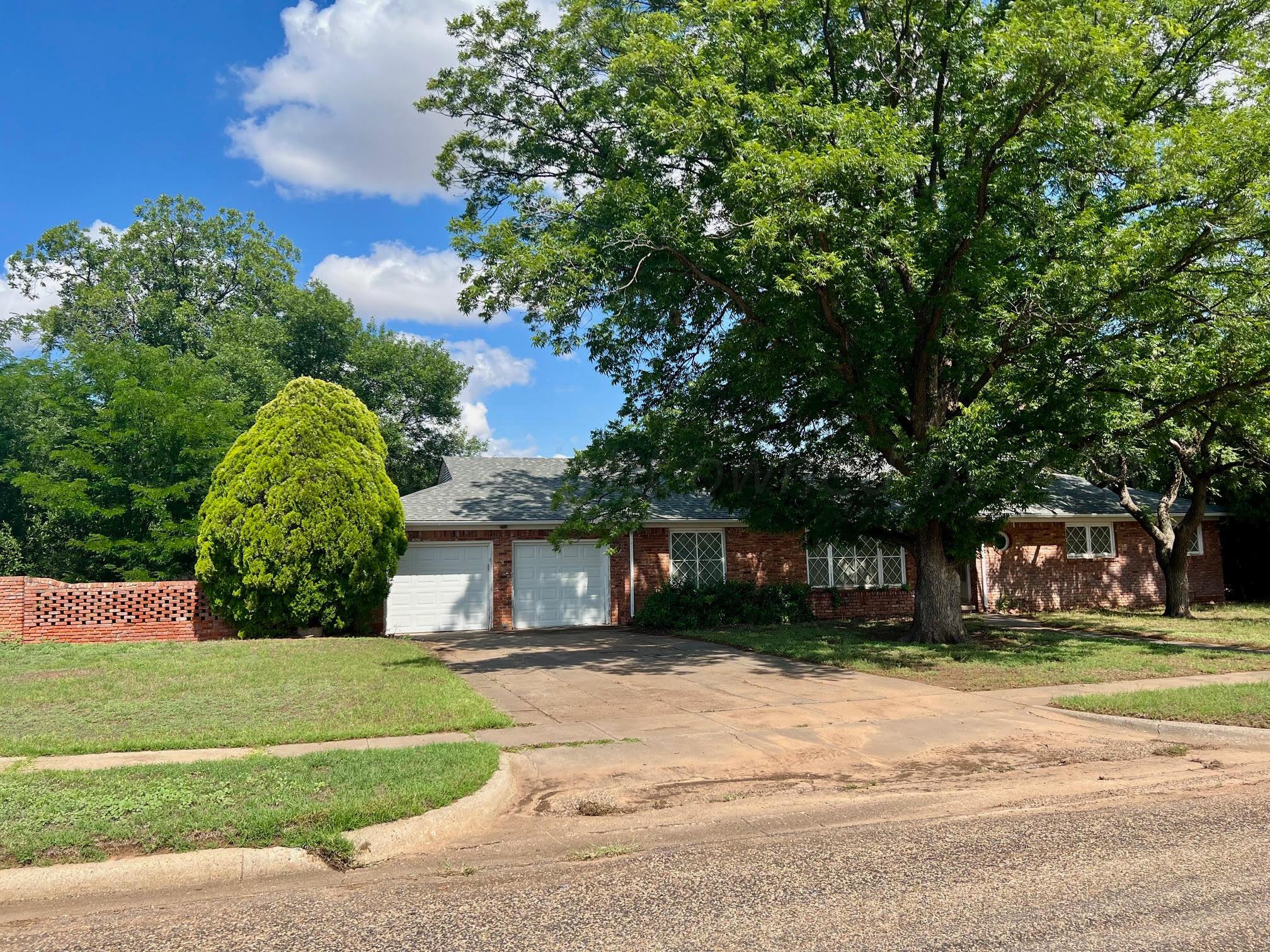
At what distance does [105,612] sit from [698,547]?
1230cm

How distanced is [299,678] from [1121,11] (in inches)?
535

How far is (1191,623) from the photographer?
61.2 feet

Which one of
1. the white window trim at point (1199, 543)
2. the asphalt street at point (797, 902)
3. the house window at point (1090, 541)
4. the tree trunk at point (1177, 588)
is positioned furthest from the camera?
the white window trim at point (1199, 543)

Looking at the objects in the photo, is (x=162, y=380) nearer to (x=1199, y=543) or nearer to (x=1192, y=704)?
(x=1192, y=704)

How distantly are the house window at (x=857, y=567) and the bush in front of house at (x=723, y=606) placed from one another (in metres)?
1.09

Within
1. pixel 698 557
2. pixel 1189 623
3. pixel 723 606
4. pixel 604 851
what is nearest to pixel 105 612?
pixel 698 557

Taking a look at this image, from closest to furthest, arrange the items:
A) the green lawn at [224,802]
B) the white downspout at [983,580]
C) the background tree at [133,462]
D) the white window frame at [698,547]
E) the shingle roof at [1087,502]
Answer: the green lawn at [224,802] < the white window frame at [698,547] < the background tree at [133,462] < the white downspout at [983,580] < the shingle roof at [1087,502]

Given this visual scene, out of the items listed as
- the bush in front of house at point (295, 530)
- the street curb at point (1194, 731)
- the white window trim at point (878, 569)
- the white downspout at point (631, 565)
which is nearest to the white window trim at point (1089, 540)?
the white window trim at point (878, 569)

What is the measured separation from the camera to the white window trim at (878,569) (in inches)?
842

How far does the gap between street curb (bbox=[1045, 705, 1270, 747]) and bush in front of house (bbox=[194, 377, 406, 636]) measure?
12704mm

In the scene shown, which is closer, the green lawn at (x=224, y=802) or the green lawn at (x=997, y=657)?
the green lawn at (x=224, y=802)

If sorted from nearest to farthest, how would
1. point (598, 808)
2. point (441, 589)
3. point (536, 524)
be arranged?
1. point (598, 808)
2. point (441, 589)
3. point (536, 524)

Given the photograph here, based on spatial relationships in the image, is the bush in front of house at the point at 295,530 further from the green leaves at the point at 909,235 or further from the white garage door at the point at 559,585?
the green leaves at the point at 909,235

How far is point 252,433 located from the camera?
17141mm
